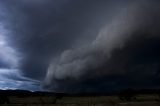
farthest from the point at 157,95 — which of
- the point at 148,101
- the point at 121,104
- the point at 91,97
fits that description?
the point at 91,97

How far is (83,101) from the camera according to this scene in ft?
123

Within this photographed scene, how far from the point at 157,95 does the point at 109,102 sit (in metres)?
6.72

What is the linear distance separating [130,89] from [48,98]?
12143mm

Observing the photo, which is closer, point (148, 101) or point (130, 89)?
point (148, 101)

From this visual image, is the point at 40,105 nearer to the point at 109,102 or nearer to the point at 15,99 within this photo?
the point at 15,99

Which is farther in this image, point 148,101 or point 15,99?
point 15,99

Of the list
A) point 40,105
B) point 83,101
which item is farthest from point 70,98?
point 40,105

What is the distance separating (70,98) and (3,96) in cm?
976

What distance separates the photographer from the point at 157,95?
36281mm

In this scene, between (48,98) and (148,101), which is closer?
(148,101)

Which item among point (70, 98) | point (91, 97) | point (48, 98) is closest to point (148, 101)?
point (91, 97)

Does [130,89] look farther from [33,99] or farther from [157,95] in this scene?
[33,99]

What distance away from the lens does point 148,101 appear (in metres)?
35.8

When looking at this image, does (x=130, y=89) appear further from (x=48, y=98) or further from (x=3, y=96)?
(x=3, y=96)
